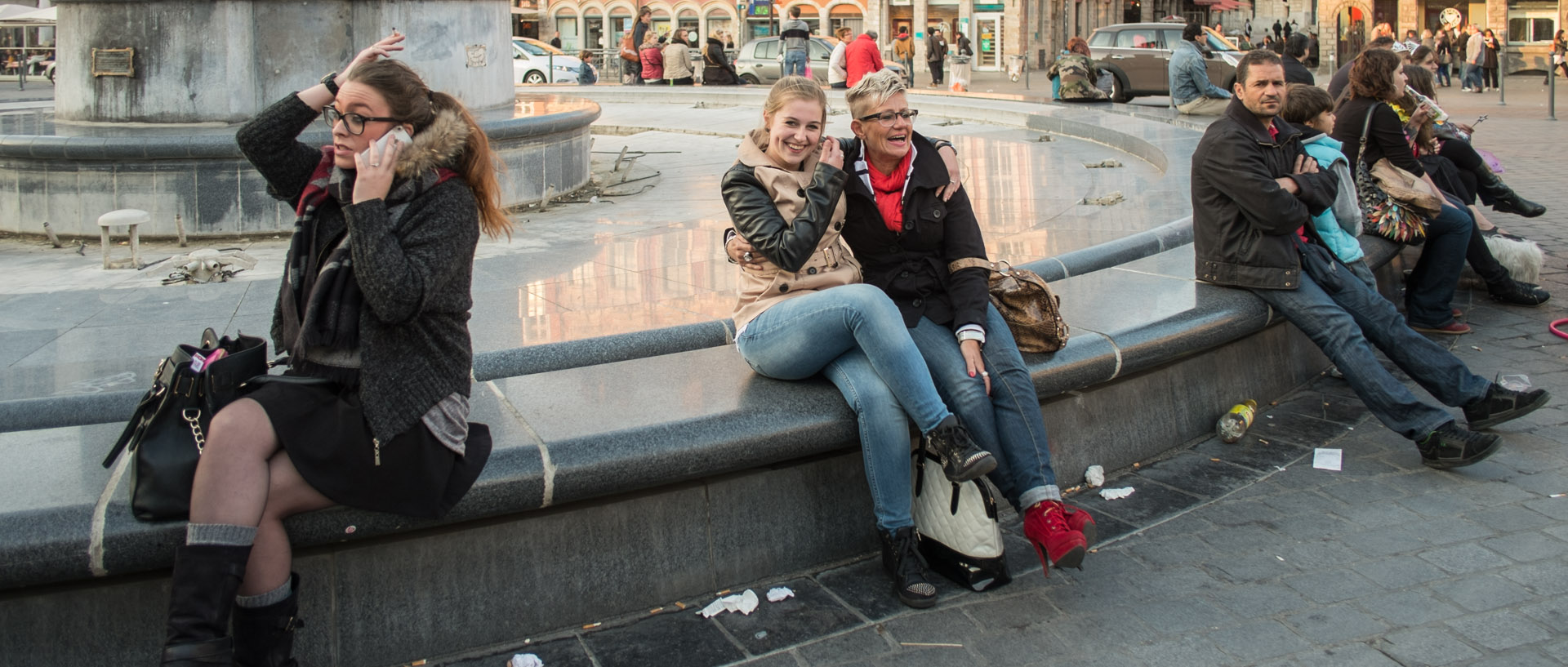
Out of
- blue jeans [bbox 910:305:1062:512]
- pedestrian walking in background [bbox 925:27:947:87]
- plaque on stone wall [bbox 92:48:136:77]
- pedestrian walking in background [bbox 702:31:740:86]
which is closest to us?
blue jeans [bbox 910:305:1062:512]

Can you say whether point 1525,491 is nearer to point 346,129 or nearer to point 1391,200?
point 1391,200

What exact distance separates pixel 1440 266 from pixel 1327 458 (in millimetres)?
2394

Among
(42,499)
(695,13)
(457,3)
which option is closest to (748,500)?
(42,499)

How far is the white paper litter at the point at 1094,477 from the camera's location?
4605 millimetres

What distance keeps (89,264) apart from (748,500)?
5.34 m

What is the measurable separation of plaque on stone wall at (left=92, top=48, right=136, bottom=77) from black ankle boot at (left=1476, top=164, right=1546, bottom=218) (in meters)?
8.82

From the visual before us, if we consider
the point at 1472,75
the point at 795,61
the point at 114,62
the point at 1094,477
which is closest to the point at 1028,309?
the point at 1094,477

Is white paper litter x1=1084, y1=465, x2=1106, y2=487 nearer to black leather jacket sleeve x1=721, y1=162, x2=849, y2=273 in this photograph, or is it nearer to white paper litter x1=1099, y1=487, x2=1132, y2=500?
white paper litter x1=1099, y1=487, x2=1132, y2=500

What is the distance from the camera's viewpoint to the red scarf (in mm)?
4184

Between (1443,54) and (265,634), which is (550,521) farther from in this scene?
(1443,54)

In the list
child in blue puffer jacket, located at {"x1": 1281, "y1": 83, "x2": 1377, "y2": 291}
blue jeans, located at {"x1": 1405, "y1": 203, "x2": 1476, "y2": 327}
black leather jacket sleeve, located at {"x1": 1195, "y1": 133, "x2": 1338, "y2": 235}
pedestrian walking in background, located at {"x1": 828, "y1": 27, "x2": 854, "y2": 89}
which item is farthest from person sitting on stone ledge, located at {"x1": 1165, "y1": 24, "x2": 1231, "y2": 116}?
black leather jacket sleeve, located at {"x1": 1195, "y1": 133, "x2": 1338, "y2": 235}

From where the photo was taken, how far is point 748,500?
3.83 m

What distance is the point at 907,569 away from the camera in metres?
3.68

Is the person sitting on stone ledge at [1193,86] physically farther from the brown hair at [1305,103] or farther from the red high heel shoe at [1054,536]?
the red high heel shoe at [1054,536]
